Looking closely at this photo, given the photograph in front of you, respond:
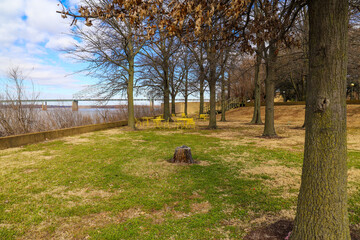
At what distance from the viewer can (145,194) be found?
3973mm

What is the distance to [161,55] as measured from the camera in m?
19.2

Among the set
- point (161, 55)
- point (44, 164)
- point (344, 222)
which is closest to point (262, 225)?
point (344, 222)

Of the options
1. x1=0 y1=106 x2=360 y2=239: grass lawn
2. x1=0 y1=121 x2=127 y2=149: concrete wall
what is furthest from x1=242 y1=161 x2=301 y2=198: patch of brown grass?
x1=0 y1=121 x2=127 y2=149: concrete wall

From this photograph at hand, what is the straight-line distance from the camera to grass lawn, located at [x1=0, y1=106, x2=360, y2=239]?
291 centimetres

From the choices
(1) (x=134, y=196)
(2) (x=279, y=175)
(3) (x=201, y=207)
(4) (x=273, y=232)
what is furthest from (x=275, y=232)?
(2) (x=279, y=175)

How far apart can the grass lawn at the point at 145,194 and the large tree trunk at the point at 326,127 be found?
91cm

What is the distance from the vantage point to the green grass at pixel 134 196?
2.90m

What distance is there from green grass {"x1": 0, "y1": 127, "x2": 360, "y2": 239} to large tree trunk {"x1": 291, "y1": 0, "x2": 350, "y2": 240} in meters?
0.99

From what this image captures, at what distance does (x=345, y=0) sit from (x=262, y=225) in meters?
2.82

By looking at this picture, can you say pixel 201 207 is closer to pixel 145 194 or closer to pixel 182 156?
pixel 145 194

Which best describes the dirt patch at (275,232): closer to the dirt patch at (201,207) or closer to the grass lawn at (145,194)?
the grass lawn at (145,194)

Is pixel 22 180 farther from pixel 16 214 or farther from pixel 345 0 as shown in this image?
pixel 345 0

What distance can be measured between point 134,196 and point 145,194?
20cm

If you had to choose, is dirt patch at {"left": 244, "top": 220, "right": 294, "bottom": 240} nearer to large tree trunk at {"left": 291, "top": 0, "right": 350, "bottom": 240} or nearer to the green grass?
the green grass
